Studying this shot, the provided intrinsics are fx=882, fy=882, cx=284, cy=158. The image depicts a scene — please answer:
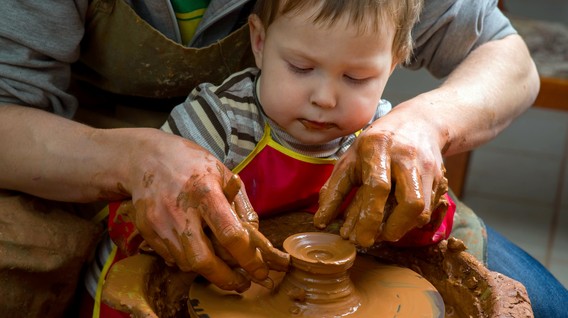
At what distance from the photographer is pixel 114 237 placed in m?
1.57

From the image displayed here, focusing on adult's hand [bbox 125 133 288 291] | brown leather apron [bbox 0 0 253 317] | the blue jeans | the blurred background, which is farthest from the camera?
the blurred background

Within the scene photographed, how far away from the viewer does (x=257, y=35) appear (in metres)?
1.68

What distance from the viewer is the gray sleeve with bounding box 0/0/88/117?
1.61m

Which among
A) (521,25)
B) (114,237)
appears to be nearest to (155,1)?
(114,237)

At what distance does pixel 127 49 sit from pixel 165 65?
0.08m

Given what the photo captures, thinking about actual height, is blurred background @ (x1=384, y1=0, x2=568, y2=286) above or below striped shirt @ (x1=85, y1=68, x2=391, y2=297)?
below

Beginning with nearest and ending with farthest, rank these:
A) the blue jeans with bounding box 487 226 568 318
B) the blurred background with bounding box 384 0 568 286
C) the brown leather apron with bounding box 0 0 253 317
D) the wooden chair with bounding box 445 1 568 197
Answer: the brown leather apron with bounding box 0 0 253 317 → the blue jeans with bounding box 487 226 568 318 → the wooden chair with bounding box 445 1 568 197 → the blurred background with bounding box 384 0 568 286

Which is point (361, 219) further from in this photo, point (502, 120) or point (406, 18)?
point (502, 120)

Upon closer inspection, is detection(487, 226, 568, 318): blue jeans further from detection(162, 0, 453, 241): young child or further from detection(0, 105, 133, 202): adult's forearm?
detection(0, 105, 133, 202): adult's forearm

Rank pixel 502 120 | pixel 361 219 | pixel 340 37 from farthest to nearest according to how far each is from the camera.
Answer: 1. pixel 502 120
2. pixel 340 37
3. pixel 361 219

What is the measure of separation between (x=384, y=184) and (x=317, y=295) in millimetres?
203

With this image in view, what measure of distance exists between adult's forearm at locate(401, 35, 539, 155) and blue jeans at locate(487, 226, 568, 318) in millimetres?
276

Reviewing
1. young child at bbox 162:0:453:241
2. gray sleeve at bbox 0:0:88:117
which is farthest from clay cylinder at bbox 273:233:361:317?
gray sleeve at bbox 0:0:88:117

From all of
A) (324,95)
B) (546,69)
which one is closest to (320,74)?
(324,95)
